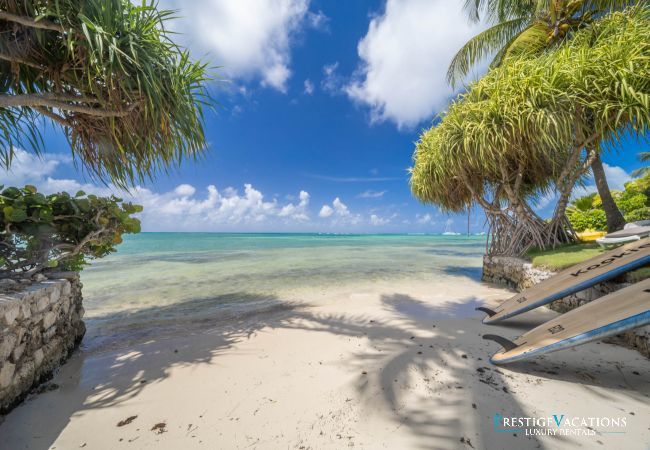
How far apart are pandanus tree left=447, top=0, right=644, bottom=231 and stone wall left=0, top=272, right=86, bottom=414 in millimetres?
9883

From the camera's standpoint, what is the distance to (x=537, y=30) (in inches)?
293

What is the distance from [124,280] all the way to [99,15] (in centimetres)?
811

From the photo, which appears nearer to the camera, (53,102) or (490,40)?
(53,102)

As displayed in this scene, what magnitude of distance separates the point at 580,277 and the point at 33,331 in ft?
20.7

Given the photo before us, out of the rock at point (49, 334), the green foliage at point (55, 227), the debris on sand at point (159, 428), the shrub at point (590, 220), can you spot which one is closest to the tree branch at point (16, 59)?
the green foliage at point (55, 227)

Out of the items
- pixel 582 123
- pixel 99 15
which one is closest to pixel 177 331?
pixel 99 15

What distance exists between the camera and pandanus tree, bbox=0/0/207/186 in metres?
2.45

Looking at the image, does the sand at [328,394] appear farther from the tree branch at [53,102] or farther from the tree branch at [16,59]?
the tree branch at [16,59]

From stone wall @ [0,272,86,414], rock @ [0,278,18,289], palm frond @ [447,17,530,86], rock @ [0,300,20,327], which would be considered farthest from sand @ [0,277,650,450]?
palm frond @ [447,17,530,86]

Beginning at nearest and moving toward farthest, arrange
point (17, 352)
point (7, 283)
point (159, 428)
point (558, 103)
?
point (159, 428) → point (17, 352) → point (7, 283) → point (558, 103)

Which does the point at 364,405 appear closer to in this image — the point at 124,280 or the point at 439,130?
the point at 439,130

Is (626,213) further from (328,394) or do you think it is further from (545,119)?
(328,394)
